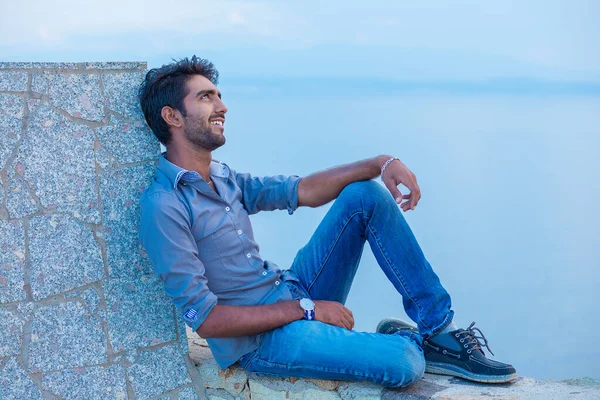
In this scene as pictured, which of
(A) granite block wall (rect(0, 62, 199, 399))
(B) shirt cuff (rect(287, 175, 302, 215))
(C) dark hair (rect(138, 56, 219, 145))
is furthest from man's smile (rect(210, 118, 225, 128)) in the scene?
(B) shirt cuff (rect(287, 175, 302, 215))

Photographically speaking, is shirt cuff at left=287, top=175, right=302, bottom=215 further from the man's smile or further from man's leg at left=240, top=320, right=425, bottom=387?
man's leg at left=240, top=320, right=425, bottom=387

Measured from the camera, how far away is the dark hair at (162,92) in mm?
2764

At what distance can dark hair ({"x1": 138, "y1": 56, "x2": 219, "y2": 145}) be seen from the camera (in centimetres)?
276

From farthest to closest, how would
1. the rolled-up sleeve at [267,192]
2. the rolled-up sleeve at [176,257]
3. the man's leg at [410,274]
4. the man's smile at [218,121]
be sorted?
1. the rolled-up sleeve at [267,192]
2. the man's smile at [218,121]
3. the man's leg at [410,274]
4. the rolled-up sleeve at [176,257]

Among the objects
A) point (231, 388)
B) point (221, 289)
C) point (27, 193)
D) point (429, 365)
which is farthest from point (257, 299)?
point (27, 193)

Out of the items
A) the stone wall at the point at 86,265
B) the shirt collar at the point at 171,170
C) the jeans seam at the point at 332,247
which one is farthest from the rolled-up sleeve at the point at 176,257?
the jeans seam at the point at 332,247

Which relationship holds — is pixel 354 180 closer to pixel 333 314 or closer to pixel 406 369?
pixel 333 314

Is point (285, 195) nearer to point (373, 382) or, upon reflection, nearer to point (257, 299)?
point (257, 299)

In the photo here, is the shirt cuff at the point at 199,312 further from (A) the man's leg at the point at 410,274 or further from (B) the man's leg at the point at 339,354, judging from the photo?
(A) the man's leg at the point at 410,274

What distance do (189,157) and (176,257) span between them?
46 cm

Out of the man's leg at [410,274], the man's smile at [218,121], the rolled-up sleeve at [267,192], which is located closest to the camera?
the man's leg at [410,274]

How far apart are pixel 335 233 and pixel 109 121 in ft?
3.07

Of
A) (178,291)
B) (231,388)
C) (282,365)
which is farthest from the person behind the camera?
(231,388)

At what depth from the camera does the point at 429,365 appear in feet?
9.20
